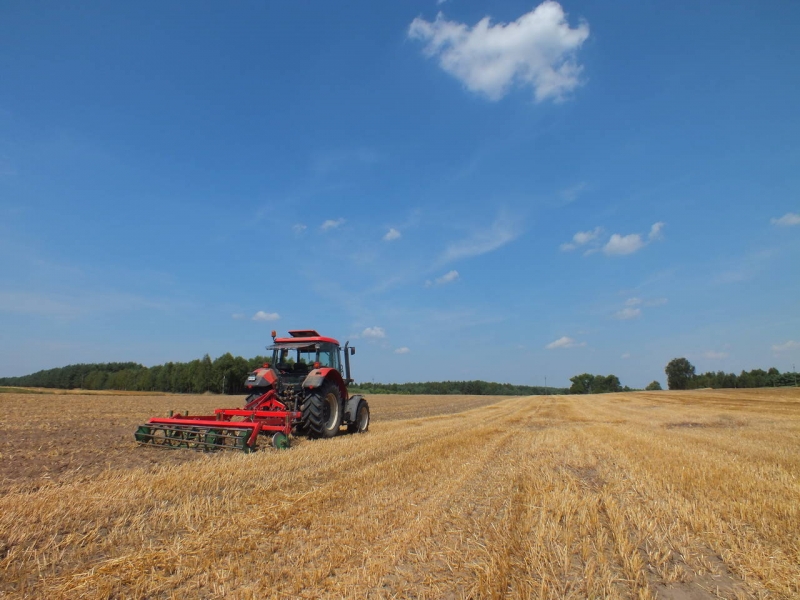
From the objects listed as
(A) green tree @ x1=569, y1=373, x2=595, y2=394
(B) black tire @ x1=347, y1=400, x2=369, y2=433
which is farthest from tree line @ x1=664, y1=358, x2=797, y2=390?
(B) black tire @ x1=347, y1=400, x2=369, y2=433

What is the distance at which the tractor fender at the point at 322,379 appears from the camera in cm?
912

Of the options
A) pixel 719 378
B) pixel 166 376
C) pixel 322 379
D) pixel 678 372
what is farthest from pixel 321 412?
pixel 678 372

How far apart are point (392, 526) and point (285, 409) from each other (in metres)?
6.11

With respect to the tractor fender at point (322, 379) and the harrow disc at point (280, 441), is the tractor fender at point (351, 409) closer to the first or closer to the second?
the tractor fender at point (322, 379)

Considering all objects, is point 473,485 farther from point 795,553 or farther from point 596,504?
point 795,553

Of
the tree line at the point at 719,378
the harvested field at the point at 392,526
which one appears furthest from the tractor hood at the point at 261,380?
the tree line at the point at 719,378

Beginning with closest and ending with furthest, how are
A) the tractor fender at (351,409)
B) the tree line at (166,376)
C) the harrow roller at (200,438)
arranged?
1. the harrow roller at (200,438)
2. the tractor fender at (351,409)
3. the tree line at (166,376)

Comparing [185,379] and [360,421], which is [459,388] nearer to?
[185,379]

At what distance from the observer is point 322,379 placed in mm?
9266

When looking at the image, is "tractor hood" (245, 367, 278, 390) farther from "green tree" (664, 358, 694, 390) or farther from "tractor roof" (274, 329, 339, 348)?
"green tree" (664, 358, 694, 390)

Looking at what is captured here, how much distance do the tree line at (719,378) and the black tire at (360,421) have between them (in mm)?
80464

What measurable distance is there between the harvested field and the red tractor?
0.93 metres

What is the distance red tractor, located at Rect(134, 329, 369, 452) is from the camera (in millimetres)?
7824

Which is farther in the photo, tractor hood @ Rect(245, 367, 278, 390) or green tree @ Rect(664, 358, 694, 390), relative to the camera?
green tree @ Rect(664, 358, 694, 390)
